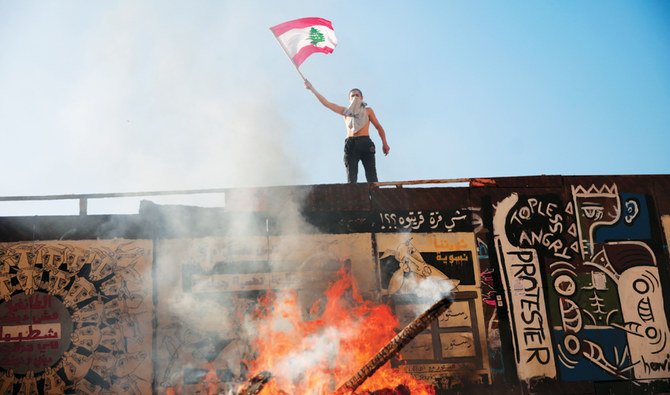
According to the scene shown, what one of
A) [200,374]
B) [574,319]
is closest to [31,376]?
[200,374]

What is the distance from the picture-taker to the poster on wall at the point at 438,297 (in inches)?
372

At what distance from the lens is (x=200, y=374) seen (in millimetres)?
9148

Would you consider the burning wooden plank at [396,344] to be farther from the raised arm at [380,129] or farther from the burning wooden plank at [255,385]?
the raised arm at [380,129]

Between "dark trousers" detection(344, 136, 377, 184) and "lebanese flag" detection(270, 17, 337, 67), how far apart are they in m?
1.99

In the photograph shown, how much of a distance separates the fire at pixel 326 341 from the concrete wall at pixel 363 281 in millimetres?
225

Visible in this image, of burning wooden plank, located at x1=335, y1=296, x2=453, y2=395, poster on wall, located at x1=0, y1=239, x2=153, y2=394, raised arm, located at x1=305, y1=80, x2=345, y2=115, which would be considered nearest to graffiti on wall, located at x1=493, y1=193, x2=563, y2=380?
burning wooden plank, located at x1=335, y1=296, x2=453, y2=395

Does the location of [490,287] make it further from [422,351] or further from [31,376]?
[31,376]

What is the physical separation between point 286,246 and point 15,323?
4.44 metres

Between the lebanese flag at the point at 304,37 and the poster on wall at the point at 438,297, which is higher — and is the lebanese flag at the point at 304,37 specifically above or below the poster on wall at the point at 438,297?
above

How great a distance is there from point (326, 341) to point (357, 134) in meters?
3.92

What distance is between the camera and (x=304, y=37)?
38.4 ft

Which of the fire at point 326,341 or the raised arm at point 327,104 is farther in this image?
the raised arm at point 327,104

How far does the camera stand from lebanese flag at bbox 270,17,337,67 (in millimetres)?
11477

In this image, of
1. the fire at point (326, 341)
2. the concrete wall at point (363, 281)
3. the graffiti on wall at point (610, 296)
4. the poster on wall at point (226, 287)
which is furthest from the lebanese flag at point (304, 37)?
the graffiti on wall at point (610, 296)
